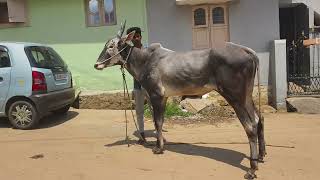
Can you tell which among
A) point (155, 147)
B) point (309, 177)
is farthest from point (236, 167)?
point (155, 147)

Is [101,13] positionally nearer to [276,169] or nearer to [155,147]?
[155,147]

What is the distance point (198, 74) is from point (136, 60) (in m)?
1.19

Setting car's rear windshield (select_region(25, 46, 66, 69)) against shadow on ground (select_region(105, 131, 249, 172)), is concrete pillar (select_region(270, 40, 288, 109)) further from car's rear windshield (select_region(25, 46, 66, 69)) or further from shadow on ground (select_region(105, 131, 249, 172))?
car's rear windshield (select_region(25, 46, 66, 69))

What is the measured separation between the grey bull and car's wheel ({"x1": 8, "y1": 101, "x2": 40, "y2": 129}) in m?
2.65

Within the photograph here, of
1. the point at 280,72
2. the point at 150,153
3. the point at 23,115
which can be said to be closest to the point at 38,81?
the point at 23,115

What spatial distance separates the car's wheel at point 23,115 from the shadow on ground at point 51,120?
0.34m

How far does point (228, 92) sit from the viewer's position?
6266 mm

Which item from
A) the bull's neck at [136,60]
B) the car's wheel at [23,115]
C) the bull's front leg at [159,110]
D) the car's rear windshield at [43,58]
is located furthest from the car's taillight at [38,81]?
the bull's front leg at [159,110]

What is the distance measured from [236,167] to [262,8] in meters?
6.68

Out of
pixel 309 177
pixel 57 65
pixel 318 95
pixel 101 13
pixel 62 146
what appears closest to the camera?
pixel 309 177

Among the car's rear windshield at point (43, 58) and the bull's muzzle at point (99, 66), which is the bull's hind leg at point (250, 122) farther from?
the car's rear windshield at point (43, 58)

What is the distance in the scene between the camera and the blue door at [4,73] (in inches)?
364

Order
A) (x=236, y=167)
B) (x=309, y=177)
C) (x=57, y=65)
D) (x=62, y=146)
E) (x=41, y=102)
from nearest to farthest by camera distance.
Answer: (x=309, y=177), (x=236, y=167), (x=62, y=146), (x=41, y=102), (x=57, y=65)

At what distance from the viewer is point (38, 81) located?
9.10 meters
